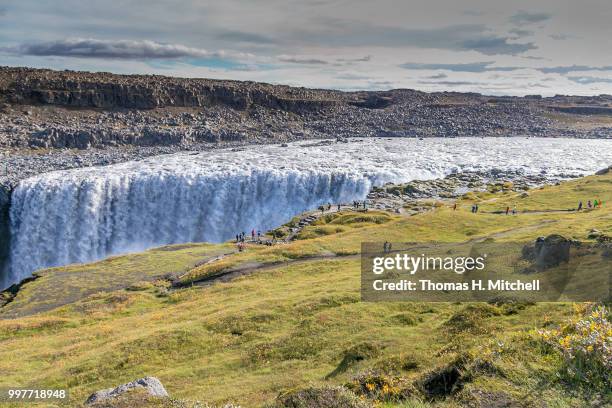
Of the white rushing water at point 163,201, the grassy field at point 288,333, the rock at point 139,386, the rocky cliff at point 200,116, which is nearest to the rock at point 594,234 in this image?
the grassy field at point 288,333

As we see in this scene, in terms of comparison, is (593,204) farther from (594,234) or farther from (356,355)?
(356,355)

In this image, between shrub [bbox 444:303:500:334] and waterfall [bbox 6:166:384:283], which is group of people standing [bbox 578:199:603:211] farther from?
shrub [bbox 444:303:500:334]

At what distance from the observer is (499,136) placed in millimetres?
153875

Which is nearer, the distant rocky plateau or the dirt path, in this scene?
the dirt path

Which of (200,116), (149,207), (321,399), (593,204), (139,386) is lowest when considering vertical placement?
(149,207)

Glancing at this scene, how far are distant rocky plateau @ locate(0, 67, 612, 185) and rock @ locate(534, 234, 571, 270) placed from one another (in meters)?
93.2

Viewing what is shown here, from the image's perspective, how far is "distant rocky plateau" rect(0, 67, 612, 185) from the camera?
118438 mm

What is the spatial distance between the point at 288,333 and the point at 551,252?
1241cm

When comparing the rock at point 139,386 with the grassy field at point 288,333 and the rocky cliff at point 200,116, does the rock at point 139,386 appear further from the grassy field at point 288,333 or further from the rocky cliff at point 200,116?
the rocky cliff at point 200,116

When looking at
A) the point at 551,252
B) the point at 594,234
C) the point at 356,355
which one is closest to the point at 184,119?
the point at 594,234

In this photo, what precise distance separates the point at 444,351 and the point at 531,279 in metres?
8.32

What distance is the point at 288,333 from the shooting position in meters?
22.4

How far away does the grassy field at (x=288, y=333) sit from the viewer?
10664 millimetres

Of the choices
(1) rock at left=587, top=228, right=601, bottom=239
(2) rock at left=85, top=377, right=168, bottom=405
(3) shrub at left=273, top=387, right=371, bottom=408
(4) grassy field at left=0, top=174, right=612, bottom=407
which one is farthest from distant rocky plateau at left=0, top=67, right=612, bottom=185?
(3) shrub at left=273, top=387, right=371, bottom=408
